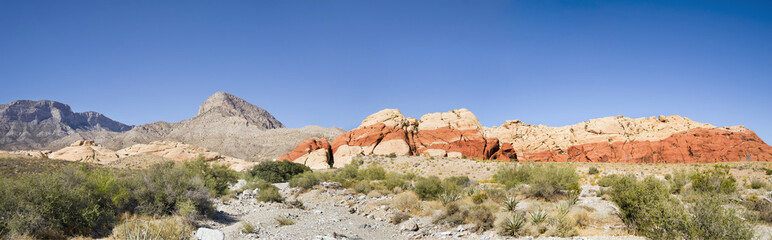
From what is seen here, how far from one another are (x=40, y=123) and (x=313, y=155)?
15010cm

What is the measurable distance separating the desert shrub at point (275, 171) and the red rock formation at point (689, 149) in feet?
117

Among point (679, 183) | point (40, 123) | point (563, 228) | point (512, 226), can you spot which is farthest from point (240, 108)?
point (563, 228)

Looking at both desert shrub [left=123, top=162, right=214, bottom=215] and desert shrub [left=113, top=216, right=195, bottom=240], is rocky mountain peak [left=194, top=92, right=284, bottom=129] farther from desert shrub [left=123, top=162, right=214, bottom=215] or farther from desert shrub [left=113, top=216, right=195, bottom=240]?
desert shrub [left=113, top=216, right=195, bottom=240]

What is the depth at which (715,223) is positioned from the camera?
6559mm

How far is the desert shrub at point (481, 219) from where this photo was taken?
11375 mm

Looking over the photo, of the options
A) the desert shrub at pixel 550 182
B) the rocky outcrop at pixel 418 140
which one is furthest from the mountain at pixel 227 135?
the desert shrub at pixel 550 182

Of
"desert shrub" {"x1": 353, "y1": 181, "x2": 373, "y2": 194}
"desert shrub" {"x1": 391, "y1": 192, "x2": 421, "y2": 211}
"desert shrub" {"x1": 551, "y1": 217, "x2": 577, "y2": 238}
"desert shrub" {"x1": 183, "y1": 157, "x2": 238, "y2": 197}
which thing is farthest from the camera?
"desert shrub" {"x1": 353, "y1": 181, "x2": 373, "y2": 194}

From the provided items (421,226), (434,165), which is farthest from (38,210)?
(434,165)

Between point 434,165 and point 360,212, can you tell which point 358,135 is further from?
point 360,212

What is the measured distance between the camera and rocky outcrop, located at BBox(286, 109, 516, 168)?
148 feet

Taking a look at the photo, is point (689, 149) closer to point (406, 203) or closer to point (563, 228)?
point (406, 203)

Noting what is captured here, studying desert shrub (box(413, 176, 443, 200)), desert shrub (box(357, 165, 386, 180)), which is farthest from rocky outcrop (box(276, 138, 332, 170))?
desert shrub (box(413, 176, 443, 200))

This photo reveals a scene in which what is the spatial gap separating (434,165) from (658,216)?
97.3 ft

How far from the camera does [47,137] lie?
4464 inches
